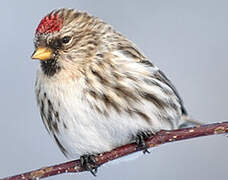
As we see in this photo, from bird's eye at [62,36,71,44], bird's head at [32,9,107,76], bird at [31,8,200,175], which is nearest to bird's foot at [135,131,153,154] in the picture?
bird at [31,8,200,175]

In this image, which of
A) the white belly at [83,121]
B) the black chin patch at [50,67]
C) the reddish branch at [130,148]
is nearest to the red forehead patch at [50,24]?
the black chin patch at [50,67]

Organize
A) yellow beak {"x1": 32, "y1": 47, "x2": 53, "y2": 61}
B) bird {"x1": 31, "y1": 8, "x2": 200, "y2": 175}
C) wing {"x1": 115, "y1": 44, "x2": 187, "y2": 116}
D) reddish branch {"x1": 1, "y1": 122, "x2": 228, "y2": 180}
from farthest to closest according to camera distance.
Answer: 1. wing {"x1": 115, "y1": 44, "x2": 187, "y2": 116}
2. bird {"x1": 31, "y1": 8, "x2": 200, "y2": 175}
3. yellow beak {"x1": 32, "y1": 47, "x2": 53, "y2": 61}
4. reddish branch {"x1": 1, "y1": 122, "x2": 228, "y2": 180}

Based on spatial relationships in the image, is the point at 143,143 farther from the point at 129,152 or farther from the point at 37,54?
the point at 37,54

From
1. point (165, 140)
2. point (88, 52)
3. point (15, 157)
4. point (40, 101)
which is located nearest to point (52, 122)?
point (40, 101)

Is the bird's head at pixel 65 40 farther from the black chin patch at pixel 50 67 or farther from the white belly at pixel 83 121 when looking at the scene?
the white belly at pixel 83 121

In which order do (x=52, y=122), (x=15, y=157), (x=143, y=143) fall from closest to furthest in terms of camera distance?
(x=143, y=143) < (x=52, y=122) < (x=15, y=157)

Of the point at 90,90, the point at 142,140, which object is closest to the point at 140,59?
the point at 90,90

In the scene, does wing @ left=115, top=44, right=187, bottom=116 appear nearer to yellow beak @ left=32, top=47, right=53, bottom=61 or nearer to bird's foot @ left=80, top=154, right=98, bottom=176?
yellow beak @ left=32, top=47, right=53, bottom=61
